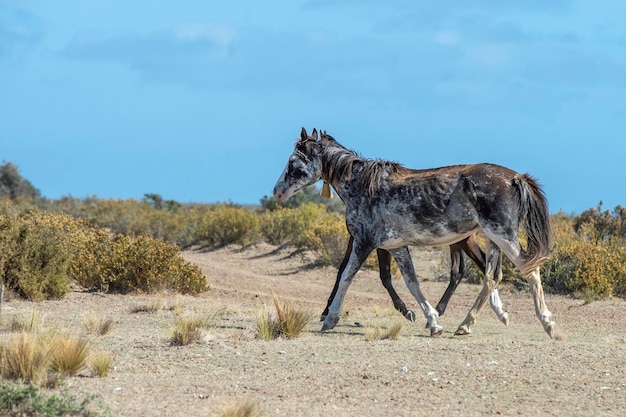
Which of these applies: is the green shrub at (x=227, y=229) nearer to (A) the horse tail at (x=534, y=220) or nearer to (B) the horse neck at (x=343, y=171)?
(B) the horse neck at (x=343, y=171)

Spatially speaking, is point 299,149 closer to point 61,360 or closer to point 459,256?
point 459,256

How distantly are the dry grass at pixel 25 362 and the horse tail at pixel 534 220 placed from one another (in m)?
5.71

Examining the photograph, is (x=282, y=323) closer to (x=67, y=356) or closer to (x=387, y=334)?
(x=387, y=334)

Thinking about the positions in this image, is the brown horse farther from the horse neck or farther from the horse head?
the horse head

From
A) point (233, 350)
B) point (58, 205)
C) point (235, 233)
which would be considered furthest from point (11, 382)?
point (58, 205)

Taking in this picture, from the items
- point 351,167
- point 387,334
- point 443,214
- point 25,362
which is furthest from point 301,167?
point 25,362

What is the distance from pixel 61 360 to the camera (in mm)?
9016

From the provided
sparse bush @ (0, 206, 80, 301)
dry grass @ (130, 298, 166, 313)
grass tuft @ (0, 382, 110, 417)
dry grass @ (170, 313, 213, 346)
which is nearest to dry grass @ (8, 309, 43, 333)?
dry grass @ (170, 313, 213, 346)

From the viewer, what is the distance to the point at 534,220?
11.7 metres

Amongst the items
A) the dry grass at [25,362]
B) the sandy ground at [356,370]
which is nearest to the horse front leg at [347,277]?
the sandy ground at [356,370]

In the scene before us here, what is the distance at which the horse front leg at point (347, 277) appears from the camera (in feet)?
39.8

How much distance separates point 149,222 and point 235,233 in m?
4.55

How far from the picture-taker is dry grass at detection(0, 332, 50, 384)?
870cm

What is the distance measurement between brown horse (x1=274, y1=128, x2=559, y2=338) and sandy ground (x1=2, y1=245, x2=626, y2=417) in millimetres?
798
